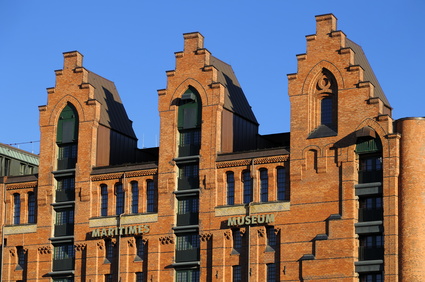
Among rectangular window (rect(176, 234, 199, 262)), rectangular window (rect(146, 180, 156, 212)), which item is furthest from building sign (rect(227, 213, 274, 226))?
rectangular window (rect(146, 180, 156, 212))

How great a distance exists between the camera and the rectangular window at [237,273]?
107931mm

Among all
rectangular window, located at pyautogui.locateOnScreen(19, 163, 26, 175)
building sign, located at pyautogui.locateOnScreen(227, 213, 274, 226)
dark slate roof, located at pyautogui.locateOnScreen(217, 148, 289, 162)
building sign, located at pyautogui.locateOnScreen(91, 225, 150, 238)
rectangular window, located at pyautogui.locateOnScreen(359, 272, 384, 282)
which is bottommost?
rectangular window, located at pyautogui.locateOnScreen(359, 272, 384, 282)

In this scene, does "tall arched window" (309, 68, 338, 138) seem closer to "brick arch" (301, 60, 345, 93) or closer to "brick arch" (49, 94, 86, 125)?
"brick arch" (301, 60, 345, 93)

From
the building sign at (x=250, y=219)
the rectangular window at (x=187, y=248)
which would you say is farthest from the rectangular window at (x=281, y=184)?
the rectangular window at (x=187, y=248)

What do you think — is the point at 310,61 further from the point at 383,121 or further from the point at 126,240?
the point at 126,240

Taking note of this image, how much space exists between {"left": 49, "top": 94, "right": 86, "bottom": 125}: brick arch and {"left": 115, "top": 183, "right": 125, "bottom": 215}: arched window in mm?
7185

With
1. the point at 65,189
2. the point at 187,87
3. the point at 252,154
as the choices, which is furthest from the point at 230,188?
the point at 65,189

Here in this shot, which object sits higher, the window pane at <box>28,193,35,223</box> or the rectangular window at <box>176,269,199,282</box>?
the window pane at <box>28,193,35,223</box>

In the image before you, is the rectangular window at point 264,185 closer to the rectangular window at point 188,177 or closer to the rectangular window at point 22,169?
the rectangular window at point 188,177

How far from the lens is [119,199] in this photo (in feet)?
376

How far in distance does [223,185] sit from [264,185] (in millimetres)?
3704

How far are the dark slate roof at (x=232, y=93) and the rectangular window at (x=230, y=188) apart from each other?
19.9ft

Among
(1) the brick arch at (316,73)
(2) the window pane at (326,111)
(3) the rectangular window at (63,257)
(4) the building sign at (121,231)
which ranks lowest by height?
(3) the rectangular window at (63,257)

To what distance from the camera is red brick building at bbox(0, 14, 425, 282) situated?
104m
